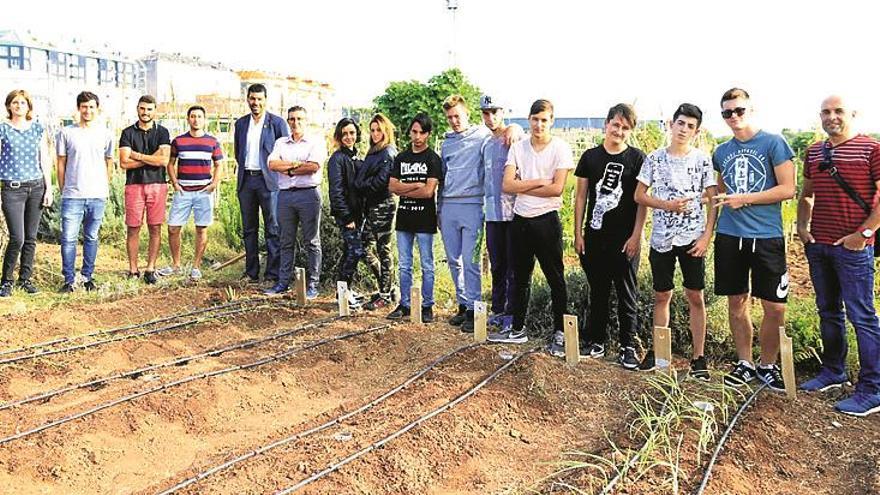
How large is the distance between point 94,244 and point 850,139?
225 inches

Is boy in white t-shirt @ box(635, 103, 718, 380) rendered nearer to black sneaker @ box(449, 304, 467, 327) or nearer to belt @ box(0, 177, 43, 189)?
black sneaker @ box(449, 304, 467, 327)

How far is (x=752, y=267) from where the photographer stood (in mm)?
3932

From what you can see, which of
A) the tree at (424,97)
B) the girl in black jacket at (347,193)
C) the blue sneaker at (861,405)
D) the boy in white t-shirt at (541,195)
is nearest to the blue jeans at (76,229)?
the girl in black jacket at (347,193)

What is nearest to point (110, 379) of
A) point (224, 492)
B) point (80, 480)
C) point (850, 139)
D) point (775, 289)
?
point (80, 480)

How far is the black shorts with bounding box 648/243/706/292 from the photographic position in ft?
13.4

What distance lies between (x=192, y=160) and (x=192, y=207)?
425mm

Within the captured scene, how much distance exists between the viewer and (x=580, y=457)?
10.7 ft

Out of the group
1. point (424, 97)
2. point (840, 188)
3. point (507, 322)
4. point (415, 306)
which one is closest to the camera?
point (840, 188)

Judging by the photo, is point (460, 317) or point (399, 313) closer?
point (460, 317)

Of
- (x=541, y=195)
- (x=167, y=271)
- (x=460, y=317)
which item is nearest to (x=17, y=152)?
(x=167, y=271)

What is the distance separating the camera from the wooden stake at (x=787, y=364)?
12.5ft

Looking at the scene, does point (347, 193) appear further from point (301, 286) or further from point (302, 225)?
point (301, 286)

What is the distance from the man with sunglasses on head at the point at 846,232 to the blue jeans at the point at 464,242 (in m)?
2.05

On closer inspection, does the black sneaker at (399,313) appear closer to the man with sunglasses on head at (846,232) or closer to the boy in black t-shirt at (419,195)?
the boy in black t-shirt at (419,195)
